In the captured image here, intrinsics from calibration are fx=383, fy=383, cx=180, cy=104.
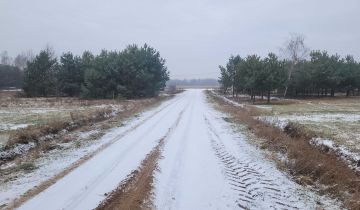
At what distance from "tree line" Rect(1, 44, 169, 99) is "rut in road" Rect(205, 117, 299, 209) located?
45311mm

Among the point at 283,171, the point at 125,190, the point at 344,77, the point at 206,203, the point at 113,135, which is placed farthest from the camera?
the point at 344,77

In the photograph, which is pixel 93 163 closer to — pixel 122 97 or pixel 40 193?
pixel 40 193

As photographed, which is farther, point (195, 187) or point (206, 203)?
point (195, 187)

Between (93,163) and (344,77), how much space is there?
68735 mm

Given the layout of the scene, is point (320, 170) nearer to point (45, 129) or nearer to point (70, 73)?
point (45, 129)

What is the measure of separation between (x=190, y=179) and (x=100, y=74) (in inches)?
1983

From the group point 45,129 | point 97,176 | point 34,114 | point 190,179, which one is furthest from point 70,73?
point 190,179

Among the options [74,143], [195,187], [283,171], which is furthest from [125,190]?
[74,143]

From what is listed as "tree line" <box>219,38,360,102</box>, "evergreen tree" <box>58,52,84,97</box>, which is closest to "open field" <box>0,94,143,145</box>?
"tree line" <box>219,38,360,102</box>

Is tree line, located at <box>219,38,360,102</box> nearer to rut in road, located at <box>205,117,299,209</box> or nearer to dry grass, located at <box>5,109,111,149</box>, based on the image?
Result: dry grass, located at <box>5,109,111,149</box>

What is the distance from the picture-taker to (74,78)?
7225 cm

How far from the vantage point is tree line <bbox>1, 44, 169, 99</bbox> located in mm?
59688

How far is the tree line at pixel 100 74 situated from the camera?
196 ft

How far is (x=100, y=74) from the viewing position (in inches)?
2323
